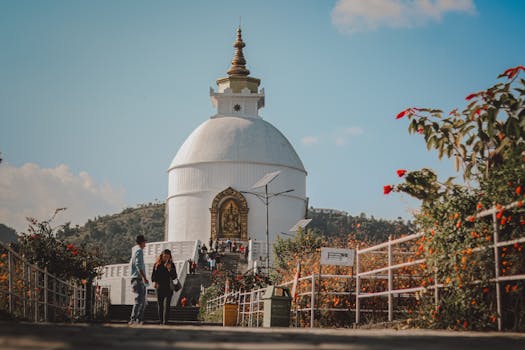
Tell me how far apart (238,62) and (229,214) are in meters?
13.0

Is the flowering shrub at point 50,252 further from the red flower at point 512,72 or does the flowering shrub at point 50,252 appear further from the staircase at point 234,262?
the staircase at point 234,262

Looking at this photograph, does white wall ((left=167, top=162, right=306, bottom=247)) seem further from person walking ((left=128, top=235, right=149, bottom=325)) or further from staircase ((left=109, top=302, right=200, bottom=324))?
person walking ((left=128, top=235, right=149, bottom=325))

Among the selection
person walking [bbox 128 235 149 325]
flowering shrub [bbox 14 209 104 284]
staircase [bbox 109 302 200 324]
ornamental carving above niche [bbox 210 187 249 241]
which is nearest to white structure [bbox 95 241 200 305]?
staircase [bbox 109 302 200 324]

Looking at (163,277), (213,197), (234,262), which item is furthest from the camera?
(213,197)

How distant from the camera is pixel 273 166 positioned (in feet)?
161

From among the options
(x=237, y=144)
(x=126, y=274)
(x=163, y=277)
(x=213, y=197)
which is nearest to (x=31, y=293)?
(x=163, y=277)

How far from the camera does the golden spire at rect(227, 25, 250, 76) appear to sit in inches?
2128

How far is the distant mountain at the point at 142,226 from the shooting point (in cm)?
8112

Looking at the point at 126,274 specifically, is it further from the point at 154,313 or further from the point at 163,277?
the point at 163,277

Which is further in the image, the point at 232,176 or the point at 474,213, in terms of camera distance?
the point at 232,176

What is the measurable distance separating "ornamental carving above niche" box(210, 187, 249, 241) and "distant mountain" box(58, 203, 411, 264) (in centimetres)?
3242

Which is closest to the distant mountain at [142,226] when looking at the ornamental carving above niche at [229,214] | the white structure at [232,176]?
the white structure at [232,176]

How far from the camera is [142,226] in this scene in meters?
88.7

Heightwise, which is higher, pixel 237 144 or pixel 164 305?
pixel 237 144
